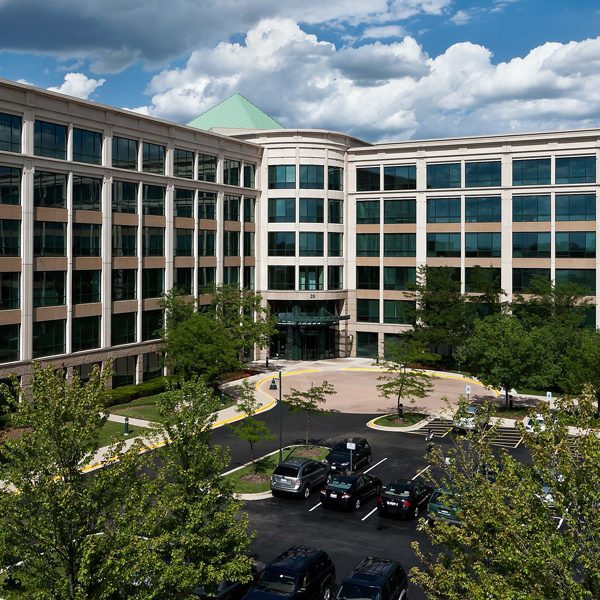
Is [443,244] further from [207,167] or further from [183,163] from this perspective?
[183,163]

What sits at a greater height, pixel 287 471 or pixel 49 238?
pixel 49 238

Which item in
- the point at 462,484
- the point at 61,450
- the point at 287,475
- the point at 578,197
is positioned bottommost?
the point at 287,475

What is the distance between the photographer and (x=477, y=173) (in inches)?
2655

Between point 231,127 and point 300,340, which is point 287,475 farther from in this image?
point 231,127

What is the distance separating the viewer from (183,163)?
59.6m

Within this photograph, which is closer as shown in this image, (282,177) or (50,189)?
(50,189)

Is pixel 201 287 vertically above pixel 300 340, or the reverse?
pixel 201 287

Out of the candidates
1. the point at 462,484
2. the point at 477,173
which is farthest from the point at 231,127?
the point at 462,484

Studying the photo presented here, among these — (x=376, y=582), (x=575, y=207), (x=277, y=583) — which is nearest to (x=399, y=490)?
(x=376, y=582)

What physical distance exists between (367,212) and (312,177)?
24.8 ft

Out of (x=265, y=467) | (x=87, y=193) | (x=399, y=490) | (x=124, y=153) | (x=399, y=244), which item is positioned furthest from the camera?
(x=399, y=244)

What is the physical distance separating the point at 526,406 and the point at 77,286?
35.2 m

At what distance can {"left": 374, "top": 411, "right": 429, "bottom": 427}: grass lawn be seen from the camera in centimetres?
4462

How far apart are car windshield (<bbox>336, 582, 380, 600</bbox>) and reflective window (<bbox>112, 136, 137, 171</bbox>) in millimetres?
41043
